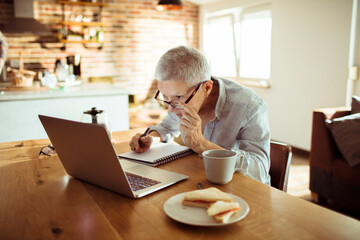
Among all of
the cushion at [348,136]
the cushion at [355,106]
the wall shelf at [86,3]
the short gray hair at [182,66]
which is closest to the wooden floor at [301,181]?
the cushion at [348,136]

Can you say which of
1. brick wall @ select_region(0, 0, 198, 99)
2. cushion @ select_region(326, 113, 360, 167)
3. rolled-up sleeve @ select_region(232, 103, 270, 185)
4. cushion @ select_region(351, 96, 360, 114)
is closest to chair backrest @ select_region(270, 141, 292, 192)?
rolled-up sleeve @ select_region(232, 103, 270, 185)

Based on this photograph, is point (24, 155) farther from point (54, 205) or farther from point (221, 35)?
point (221, 35)

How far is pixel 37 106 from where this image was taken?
8.89 ft

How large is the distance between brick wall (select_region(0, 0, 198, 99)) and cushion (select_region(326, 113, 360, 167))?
13.0 ft

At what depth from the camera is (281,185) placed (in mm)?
1246

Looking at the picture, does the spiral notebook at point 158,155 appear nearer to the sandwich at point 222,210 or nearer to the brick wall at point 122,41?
the sandwich at point 222,210

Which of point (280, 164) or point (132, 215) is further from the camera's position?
point (280, 164)

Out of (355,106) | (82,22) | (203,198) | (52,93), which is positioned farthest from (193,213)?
(82,22)

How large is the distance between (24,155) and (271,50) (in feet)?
12.8

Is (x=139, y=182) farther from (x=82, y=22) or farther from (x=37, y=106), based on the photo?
(x=82, y=22)

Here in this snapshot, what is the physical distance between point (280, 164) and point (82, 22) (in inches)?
184

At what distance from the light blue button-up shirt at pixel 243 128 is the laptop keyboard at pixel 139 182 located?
301 millimetres

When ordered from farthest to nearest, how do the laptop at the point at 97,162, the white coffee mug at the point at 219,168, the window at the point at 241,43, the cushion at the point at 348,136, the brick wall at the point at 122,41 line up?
the brick wall at the point at 122,41 → the window at the point at 241,43 → the cushion at the point at 348,136 → the white coffee mug at the point at 219,168 → the laptop at the point at 97,162

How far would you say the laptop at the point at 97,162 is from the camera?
85 cm
